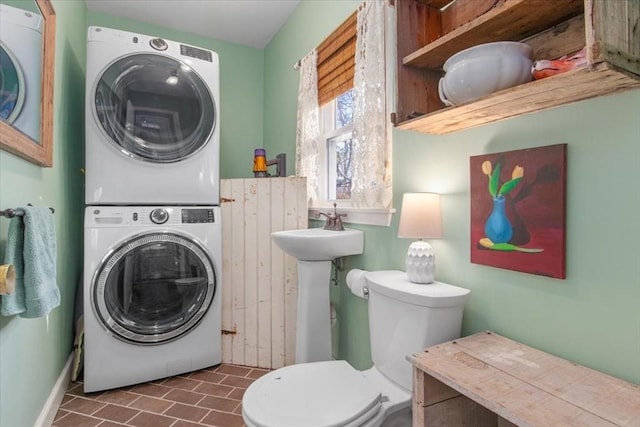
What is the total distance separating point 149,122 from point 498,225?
199 centimetres

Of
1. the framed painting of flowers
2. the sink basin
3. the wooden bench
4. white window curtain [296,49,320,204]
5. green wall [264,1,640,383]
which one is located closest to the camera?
the wooden bench

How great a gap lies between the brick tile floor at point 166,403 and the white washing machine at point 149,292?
7 centimetres

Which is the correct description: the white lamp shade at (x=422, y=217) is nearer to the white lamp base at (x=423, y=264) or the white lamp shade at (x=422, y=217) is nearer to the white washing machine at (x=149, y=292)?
the white lamp base at (x=423, y=264)

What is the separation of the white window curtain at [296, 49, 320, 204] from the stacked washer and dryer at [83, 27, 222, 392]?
604 mm

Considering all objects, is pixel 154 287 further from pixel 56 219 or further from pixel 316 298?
pixel 316 298

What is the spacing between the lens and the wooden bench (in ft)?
2.42

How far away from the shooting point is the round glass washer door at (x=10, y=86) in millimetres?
1099

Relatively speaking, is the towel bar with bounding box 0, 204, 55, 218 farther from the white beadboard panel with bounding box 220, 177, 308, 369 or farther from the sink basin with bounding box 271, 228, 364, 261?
the white beadboard panel with bounding box 220, 177, 308, 369

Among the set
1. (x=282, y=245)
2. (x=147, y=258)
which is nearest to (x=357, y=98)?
(x=282, y=245)

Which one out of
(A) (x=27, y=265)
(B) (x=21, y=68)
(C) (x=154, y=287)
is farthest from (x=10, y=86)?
(C) (x=154, y=287)

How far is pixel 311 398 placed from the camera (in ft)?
3.96

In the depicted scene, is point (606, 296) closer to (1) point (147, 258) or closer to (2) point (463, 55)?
(2) point (463, 55)

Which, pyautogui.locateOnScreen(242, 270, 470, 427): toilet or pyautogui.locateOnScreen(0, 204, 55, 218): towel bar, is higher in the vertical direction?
pyautogui.locateOnScreen(0, 204, 55, 218): towel bar

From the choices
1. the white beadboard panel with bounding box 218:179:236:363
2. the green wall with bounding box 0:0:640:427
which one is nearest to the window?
the green wall with bounding box 0:0:640:427
